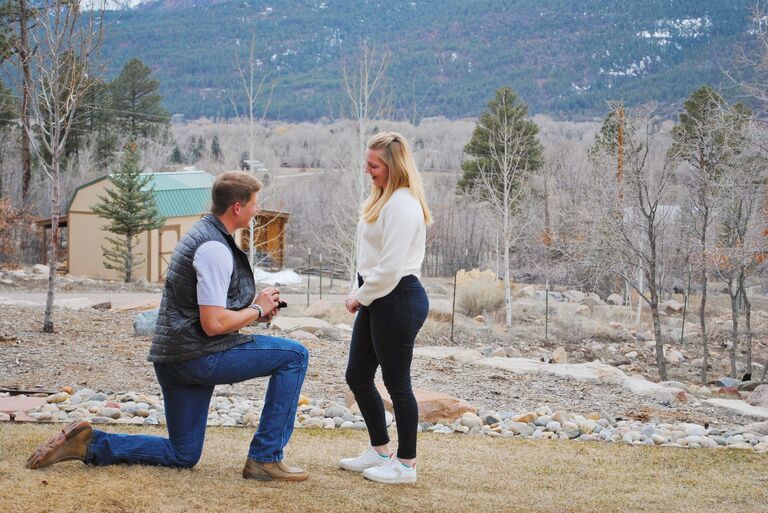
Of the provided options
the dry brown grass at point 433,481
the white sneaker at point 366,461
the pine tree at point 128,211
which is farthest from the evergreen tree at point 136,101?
the white sneaker at point 366,461

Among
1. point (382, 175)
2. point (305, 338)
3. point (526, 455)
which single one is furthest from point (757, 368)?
point (382, 175)

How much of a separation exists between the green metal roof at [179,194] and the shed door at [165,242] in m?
0.46

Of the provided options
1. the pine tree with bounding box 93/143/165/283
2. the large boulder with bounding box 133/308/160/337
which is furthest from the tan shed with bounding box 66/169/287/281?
the large boulder with bounding box 133/308/160/337

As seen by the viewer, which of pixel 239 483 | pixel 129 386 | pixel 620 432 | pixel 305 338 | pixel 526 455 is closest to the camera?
pixel 239 483

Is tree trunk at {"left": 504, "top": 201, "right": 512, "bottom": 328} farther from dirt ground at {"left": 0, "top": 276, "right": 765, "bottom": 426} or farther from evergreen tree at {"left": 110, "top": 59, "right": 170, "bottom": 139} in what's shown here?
evergreen tree at {"left": 110, "top": 59, "right": 170, "bottom": 139}

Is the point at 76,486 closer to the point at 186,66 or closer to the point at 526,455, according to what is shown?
the point at 526,455

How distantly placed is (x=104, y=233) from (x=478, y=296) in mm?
12712

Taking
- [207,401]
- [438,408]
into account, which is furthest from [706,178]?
[207,401]

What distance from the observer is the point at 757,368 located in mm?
18578

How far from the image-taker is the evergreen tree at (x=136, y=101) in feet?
169

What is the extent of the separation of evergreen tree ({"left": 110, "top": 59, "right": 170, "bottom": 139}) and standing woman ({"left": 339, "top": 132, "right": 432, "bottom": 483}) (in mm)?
47651

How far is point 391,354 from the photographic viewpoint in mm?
4641

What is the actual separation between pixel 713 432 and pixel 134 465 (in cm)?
515

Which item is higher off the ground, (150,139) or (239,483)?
(150,139)
